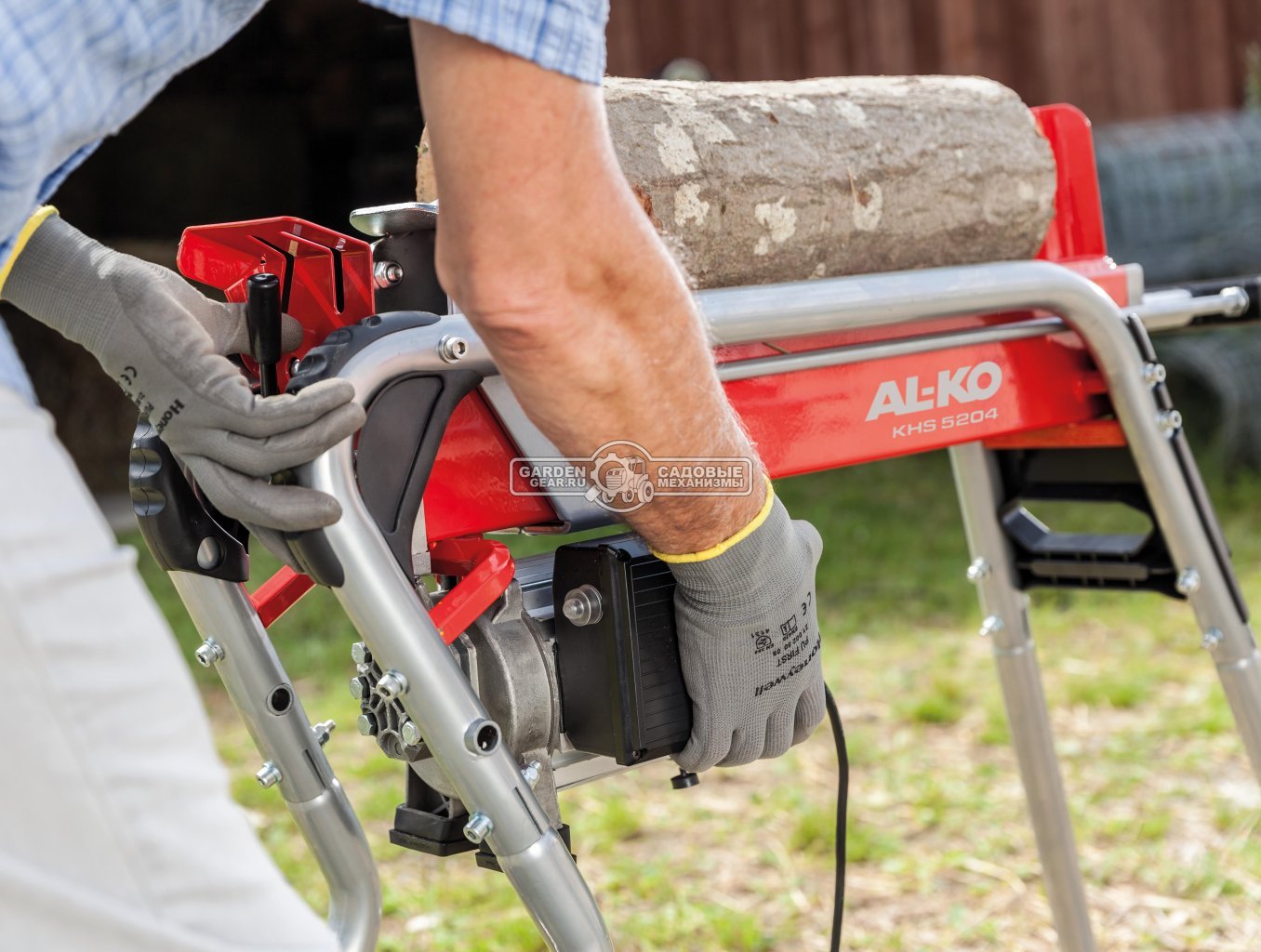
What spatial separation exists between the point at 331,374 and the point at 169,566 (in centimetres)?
24

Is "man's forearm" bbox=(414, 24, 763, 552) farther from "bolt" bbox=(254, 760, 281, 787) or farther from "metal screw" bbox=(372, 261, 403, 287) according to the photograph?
"bolt" bbox=(254, 760, 281, 787)

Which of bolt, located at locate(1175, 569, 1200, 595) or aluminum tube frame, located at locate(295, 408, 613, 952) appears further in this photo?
bolt, located at locate(1175, 569, 1200, 595)

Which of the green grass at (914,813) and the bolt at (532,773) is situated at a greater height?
the bolt at (532,773)

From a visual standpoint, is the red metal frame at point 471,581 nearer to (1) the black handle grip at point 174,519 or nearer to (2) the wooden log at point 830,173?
(1) the black handle grip at point 174,519

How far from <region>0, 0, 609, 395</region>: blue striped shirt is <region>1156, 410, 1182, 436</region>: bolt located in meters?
0.99

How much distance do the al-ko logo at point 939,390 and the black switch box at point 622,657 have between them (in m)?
0.36

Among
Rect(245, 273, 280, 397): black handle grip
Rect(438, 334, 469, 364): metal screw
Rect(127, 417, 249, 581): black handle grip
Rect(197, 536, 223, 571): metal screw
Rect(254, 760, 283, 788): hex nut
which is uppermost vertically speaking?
Rect(245, 273, 280, 397): black handle grip

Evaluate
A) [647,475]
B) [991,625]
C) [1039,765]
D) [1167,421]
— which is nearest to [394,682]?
[647,475]

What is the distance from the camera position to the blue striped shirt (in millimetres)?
773

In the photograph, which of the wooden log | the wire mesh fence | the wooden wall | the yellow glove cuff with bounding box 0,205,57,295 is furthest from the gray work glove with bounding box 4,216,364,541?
the wooden wall

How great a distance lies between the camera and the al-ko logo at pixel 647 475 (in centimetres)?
105

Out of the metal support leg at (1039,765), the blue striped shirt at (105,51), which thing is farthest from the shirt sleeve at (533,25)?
the metal support leg at (1039,765)

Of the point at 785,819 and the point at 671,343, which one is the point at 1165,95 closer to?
the point at 785,819

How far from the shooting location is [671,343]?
1.00m
